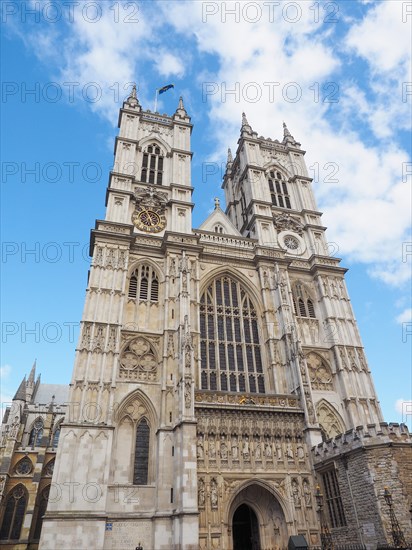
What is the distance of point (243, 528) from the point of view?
2180 centimetres

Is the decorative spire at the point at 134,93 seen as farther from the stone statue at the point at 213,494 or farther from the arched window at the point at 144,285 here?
the stone statue at the point at 213,494

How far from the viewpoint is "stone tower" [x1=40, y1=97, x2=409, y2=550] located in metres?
18.2

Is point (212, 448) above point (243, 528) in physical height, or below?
above

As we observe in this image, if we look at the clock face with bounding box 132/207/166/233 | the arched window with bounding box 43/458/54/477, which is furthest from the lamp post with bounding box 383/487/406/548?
the arched window with bounding box 43/458/54/477

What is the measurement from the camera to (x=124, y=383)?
21844 millimetres

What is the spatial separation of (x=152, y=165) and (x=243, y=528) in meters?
26.8

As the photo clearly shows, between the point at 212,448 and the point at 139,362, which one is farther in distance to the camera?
the point at 139,362

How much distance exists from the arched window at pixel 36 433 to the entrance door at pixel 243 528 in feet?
86.7

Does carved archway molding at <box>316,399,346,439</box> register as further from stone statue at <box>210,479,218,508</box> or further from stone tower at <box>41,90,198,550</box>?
stone tower at <box>41,90,198,550</box>

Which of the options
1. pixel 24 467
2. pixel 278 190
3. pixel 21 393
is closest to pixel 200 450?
pixel 278 190

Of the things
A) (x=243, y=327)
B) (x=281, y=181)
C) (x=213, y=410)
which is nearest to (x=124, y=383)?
(x=213, y=410)

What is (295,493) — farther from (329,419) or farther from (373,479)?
(329,419)

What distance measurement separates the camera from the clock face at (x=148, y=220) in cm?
2892

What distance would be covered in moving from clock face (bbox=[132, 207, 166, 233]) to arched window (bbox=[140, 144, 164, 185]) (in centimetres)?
352
